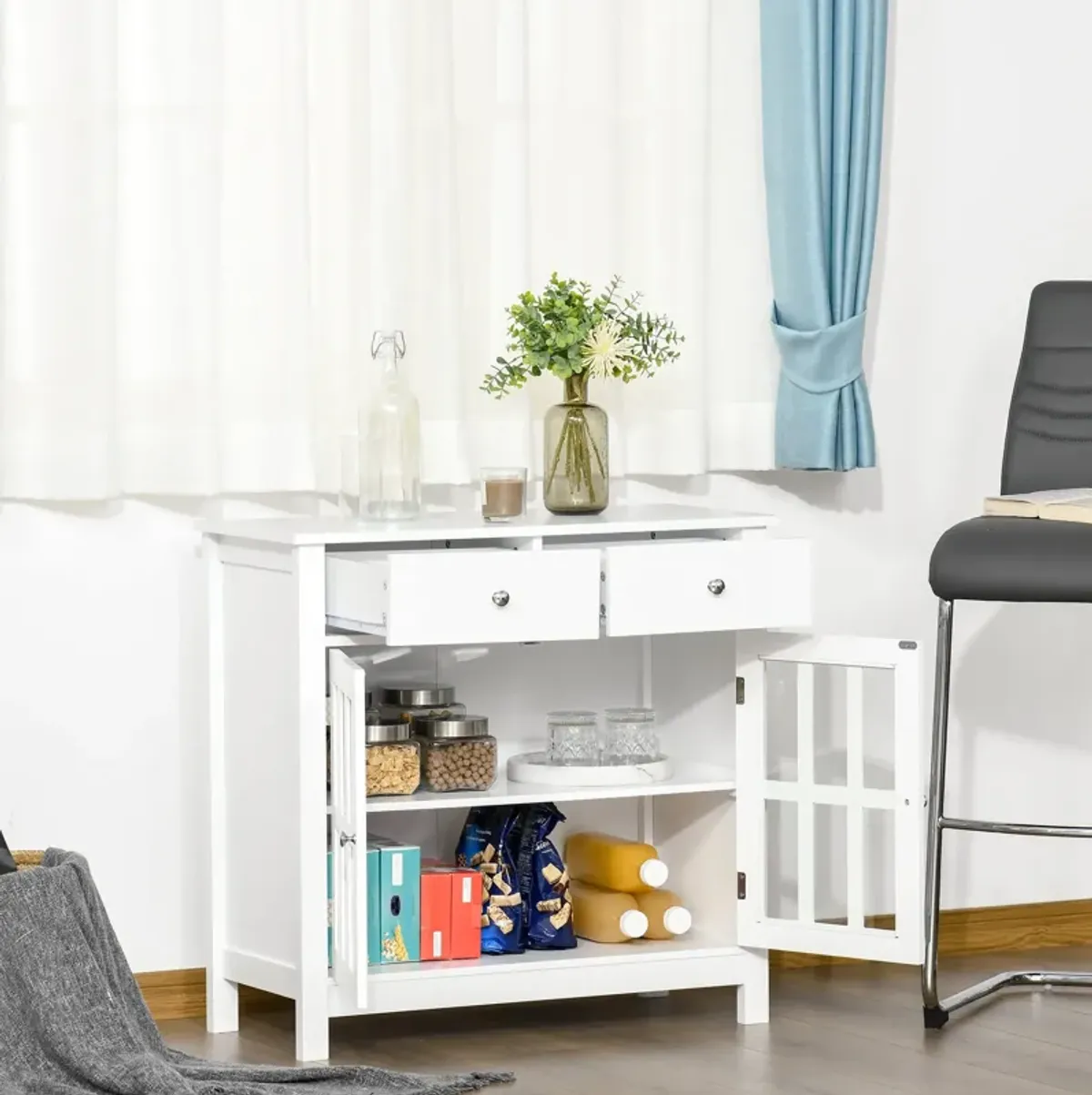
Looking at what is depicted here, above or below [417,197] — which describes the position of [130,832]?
below

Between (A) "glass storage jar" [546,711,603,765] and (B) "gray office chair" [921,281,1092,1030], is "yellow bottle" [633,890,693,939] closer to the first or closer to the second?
(A) "glass storage jar" [546,711,603,765]

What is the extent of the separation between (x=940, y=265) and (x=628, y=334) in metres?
0.72

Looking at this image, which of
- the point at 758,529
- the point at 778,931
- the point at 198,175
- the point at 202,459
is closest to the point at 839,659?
the point at 758,529

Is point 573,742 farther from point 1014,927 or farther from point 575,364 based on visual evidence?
point 1014,927

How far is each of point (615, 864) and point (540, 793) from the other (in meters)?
0.23

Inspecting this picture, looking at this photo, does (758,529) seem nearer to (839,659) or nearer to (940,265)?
(839,659)

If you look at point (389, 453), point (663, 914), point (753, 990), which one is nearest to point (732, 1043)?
point (753, 990)

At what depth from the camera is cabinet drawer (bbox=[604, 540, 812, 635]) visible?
8.29 feet

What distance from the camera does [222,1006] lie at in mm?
2740

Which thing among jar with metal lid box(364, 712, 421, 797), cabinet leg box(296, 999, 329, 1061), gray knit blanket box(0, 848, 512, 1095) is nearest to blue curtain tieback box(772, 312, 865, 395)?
jar with metal lid box(364, 712, 421, 797)

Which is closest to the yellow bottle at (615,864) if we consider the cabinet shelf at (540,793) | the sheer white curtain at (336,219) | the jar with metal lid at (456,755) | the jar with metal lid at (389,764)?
the cabinet shelf at (540,793)

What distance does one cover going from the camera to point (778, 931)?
270 centimetres

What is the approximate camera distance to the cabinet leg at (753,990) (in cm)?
273

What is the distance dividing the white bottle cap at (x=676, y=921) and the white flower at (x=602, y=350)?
76cm
